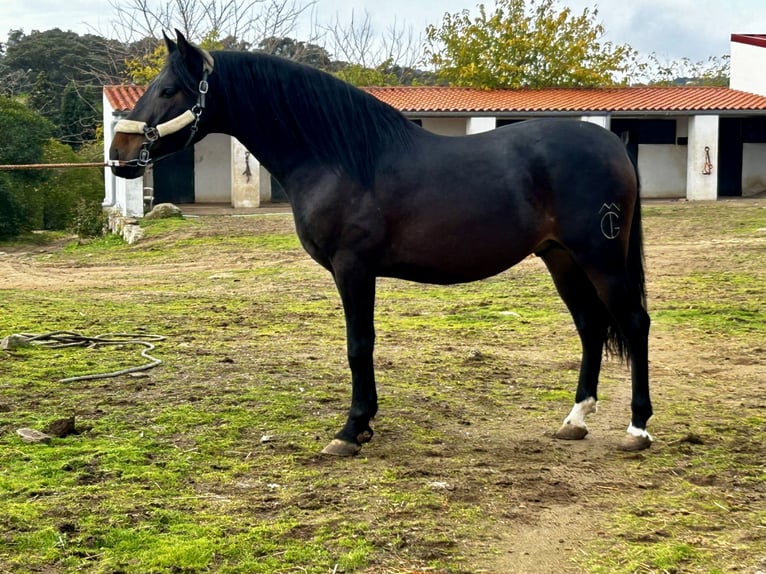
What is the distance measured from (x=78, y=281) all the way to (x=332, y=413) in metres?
8.70

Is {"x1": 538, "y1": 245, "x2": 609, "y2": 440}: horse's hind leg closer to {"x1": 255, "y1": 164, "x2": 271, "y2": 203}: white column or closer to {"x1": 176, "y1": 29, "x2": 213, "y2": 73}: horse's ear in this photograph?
{"x1": 176, "y1": 29, "x2": 213, "y2": 73}: horse's ear

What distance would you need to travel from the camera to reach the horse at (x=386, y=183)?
489cm

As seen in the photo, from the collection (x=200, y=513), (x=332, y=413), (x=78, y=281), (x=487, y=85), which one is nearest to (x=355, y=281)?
(x=332, y=413)

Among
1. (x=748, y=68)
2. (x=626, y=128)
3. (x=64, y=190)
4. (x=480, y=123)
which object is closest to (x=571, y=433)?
(x=64, y=190)

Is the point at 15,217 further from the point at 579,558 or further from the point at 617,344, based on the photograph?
the point at 579,558

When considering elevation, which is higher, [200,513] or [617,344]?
[617,344]

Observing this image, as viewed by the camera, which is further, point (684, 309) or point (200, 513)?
point (684, 309)

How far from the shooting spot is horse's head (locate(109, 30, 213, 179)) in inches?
195

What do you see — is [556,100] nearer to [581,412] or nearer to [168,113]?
[581,412]

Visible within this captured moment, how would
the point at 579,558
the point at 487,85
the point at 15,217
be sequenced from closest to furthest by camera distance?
the point at 579,558, the point at 15,217, the point at 487,85

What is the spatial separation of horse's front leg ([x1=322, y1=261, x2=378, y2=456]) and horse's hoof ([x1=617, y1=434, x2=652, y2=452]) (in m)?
1.32

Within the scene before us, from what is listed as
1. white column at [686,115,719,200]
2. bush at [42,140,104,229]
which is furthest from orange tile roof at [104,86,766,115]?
bush at [42,140,104,229]

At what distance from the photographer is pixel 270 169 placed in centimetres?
511

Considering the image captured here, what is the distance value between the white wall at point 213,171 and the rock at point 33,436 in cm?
2552
